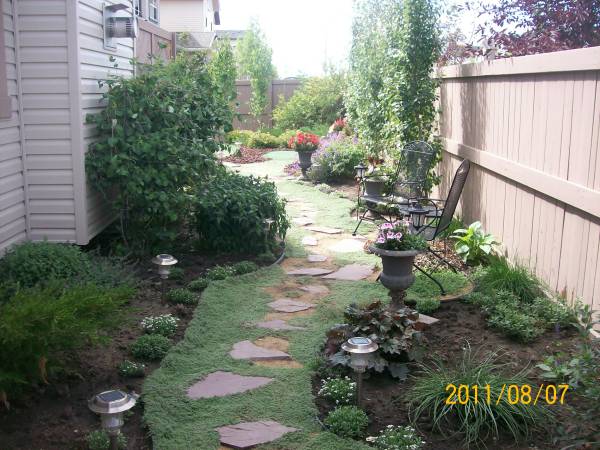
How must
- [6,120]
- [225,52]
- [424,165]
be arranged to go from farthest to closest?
[225,52]
[424,165]
[6,120]

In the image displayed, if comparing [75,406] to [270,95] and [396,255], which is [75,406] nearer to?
[396,255]

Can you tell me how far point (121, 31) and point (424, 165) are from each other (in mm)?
3605

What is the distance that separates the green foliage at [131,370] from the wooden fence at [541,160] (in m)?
2.81

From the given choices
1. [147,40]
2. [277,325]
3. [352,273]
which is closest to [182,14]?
[147,40]

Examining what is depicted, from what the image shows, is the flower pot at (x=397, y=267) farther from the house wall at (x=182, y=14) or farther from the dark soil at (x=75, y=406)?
the house wall at (x=182, y=14)

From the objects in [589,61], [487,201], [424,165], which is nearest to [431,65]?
[424,165]

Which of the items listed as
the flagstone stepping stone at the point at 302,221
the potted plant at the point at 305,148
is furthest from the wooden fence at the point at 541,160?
the potted plant at the point at 305,148

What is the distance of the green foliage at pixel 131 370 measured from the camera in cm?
357

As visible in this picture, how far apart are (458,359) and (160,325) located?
6.28 ft

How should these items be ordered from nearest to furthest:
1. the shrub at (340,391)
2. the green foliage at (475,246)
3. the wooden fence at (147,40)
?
the shrub at (340,391) → the green foliage at (475,246) → the wooden fence at (147,40)

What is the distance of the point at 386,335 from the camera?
12.0ft

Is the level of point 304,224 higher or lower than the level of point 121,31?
lower

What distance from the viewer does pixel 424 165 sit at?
7395 millimetres

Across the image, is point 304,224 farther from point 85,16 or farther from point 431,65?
point 85,16
